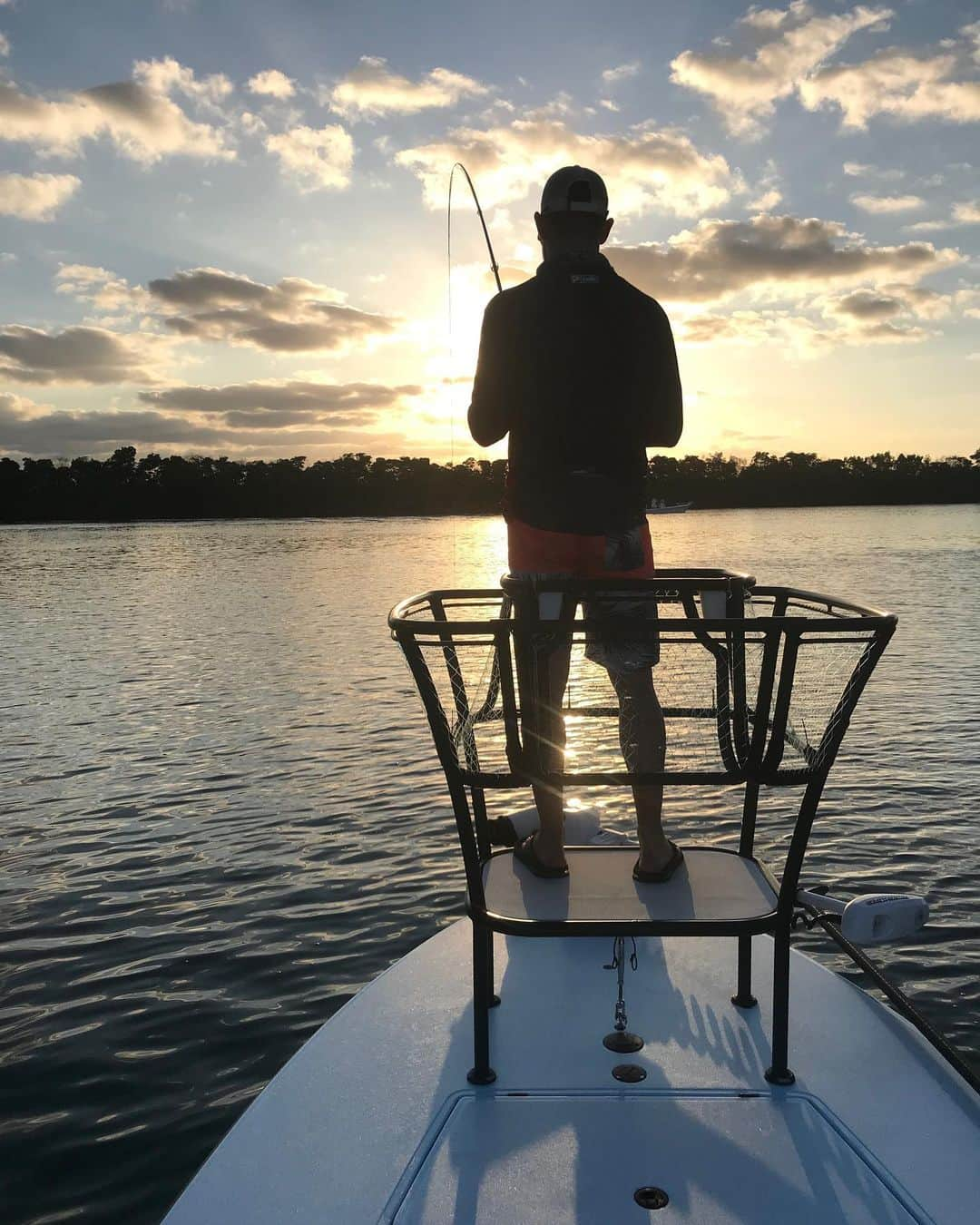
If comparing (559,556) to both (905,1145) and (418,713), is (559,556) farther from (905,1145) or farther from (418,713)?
(418,713)

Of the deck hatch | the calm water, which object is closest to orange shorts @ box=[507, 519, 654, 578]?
the deck hatch

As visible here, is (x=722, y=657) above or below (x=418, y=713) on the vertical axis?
above

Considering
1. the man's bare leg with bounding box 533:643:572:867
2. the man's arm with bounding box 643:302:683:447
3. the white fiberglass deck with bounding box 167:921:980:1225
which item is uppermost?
the man's arm with bounding box 643:302:683:447

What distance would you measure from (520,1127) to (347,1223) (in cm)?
54

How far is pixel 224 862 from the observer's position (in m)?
8.58

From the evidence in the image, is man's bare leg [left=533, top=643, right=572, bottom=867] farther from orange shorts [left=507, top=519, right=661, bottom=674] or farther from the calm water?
the calm water

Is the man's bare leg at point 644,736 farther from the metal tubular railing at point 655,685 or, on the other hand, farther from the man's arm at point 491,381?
the man's arm at point 491,381

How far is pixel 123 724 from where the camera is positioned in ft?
47.7

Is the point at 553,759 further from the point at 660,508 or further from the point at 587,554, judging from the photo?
the point at 660,508

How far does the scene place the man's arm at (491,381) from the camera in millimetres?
3443

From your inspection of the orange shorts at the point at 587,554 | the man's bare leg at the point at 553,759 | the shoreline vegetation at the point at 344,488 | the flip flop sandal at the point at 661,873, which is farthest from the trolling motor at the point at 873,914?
the shoreline vegetation at the point at 344,488

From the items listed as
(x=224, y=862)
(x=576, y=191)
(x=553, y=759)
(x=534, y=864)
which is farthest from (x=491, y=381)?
(x=224, y=862)

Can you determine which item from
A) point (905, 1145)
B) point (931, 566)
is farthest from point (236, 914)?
point (931, 566)

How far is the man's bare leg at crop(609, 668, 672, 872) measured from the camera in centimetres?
327
